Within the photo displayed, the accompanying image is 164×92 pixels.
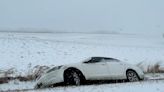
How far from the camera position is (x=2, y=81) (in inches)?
788

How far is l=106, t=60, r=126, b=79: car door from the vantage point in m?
15.8

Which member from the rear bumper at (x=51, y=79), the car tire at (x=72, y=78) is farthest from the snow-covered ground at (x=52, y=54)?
the car tire at (x=72, y=78)

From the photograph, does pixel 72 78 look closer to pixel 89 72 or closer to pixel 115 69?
pixel 89 72

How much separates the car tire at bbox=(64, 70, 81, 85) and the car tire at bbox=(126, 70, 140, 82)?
111 inches

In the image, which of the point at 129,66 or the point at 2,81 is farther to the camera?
the point at 2,81

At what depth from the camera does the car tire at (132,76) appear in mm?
16481

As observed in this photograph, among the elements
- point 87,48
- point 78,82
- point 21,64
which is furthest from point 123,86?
point 87,48

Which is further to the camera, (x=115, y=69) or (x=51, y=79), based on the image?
(x=115, y=69)

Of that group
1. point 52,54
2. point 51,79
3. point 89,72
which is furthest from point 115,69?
point 52,54

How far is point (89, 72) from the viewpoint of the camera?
14906mm

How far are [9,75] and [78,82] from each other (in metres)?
7.93

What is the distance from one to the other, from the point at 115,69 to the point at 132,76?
3.57ft

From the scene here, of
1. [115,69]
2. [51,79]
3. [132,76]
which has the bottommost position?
[132,76]

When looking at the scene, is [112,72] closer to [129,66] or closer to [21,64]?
[129,66]
